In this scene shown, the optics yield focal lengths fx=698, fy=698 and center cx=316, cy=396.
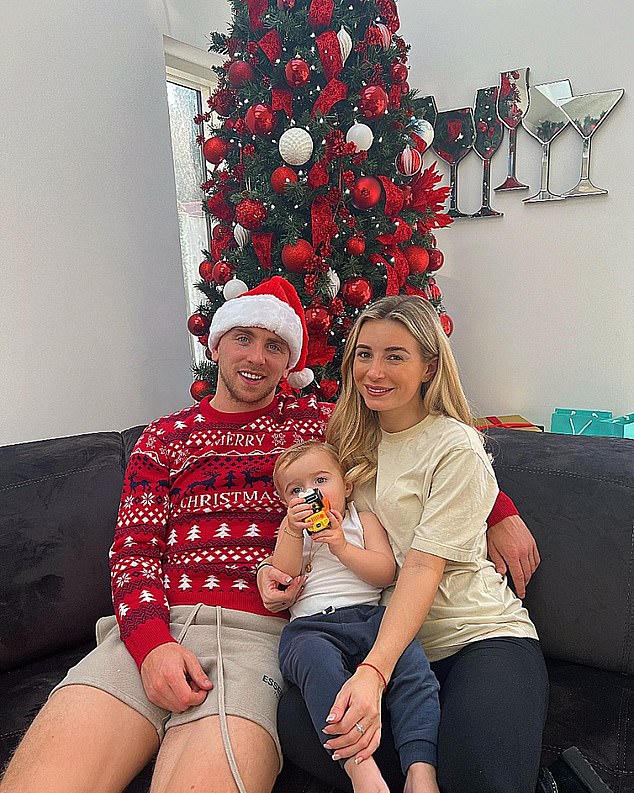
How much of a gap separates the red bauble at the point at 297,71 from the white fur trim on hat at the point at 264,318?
32.1 inches

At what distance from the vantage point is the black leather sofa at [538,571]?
145 centimetres

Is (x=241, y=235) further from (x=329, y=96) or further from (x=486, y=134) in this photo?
(x=486, y=134)

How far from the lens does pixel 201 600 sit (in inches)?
58.9

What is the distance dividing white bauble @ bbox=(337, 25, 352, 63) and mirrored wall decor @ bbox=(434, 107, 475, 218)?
1.04 meters

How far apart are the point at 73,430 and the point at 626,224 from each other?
7.54 feet

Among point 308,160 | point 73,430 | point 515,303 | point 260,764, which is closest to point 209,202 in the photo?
point 308,160

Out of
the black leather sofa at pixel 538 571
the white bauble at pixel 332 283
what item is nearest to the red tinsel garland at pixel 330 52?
the white bauble at pixel 332 283

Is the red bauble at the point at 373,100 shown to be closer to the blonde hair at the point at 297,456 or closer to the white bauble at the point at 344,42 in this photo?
the white bauble at the point at 344,42

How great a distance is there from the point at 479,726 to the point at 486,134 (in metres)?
2.58

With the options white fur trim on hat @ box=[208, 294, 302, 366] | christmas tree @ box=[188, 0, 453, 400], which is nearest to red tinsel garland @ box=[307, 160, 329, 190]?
christmas tree @ box=[188, 0, 453, 400]

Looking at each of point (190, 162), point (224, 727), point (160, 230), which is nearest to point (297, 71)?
point (160, 230)

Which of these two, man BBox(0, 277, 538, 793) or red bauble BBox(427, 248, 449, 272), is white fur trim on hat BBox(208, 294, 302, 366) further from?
red bauble BBox(427, 248, 449, 272)

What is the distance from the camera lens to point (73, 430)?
2.59 metres

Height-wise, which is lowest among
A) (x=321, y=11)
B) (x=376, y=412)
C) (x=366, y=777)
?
(x=366, y=777)
